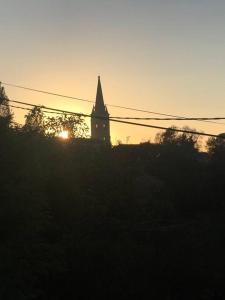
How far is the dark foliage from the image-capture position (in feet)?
67.2

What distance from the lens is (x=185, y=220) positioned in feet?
170

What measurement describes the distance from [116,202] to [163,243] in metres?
9.96

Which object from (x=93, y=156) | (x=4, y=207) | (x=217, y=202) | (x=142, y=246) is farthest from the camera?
(x=217, y=202)

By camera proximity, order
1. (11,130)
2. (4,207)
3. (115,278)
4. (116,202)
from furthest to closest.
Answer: (116,202) → (115,278) → (11,130) → (4,207)

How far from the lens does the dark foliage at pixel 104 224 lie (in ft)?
67.2

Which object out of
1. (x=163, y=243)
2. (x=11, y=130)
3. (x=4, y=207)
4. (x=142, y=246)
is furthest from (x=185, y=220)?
(x=4, y=207)

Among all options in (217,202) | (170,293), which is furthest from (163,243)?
(217,202)

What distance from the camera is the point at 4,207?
19719 millimetres

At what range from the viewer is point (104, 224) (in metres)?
40.8

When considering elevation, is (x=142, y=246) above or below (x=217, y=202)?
below

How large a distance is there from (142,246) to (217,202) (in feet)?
84.3

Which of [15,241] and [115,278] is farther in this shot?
[115,278]

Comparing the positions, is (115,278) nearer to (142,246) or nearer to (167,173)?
(142,246)

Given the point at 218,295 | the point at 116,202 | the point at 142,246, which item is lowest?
the point at 218,295
